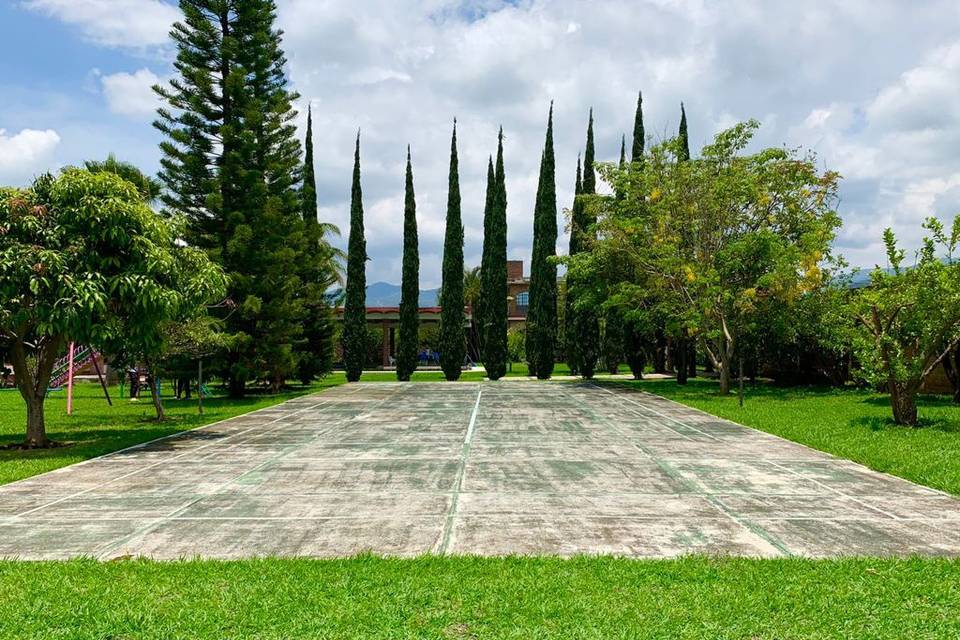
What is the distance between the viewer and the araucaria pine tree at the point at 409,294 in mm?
31203

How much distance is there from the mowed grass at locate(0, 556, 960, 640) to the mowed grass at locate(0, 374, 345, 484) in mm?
4888

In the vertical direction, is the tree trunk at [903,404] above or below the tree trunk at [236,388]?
above

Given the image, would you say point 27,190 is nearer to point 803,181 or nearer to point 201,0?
point 201,0

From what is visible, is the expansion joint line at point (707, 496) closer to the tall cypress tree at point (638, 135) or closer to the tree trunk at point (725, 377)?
the tree trunk at point (725, 377)

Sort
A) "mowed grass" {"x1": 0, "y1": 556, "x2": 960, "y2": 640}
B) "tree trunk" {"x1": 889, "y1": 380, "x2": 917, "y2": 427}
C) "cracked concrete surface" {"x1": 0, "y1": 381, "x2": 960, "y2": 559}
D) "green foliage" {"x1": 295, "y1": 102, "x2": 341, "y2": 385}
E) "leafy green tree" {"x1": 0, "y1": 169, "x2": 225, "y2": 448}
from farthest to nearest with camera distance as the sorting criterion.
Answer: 1. "green foliage" {"x1": 295, "y1": 102, "x2": 341, "y2": 385}
2. "tree trunk" {"x1": 889, "y1": 380, "x2": 917, "y2": 427}
3. "leafy green tree" {"x1": 0, "y1": 169, "x2": 225, "y2": 448}
4. "cracked concrete surface" {"x1": 0, "y1": 381, "x2": 960, "y2": 559}
5. "mowed grass" {"x1": 0, "y1": 556, "x2": 960, "y2": 640}

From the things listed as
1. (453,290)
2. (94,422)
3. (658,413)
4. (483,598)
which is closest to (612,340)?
(453,290)

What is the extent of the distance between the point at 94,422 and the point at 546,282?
20493 millimetres

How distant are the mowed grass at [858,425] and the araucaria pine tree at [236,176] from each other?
40.4ft

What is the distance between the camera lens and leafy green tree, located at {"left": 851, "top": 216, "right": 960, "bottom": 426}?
1202 centimetres

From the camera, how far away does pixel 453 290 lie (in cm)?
3269

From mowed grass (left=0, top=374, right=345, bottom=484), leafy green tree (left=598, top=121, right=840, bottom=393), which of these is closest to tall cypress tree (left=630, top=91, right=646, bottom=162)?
leafy green tree (left=598, top=121, right=840, bottom=393)

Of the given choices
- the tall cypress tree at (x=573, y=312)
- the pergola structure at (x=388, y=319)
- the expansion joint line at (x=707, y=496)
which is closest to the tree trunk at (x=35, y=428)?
the expansion joint line at (x=707, y=496)

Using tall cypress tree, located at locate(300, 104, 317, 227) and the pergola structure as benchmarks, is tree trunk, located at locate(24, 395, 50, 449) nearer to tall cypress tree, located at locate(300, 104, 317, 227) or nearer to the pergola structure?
tall cypress tree, located at locate(300, 104, 317, 227)

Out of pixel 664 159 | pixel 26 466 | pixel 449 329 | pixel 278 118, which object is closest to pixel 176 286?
pixel 26 466
